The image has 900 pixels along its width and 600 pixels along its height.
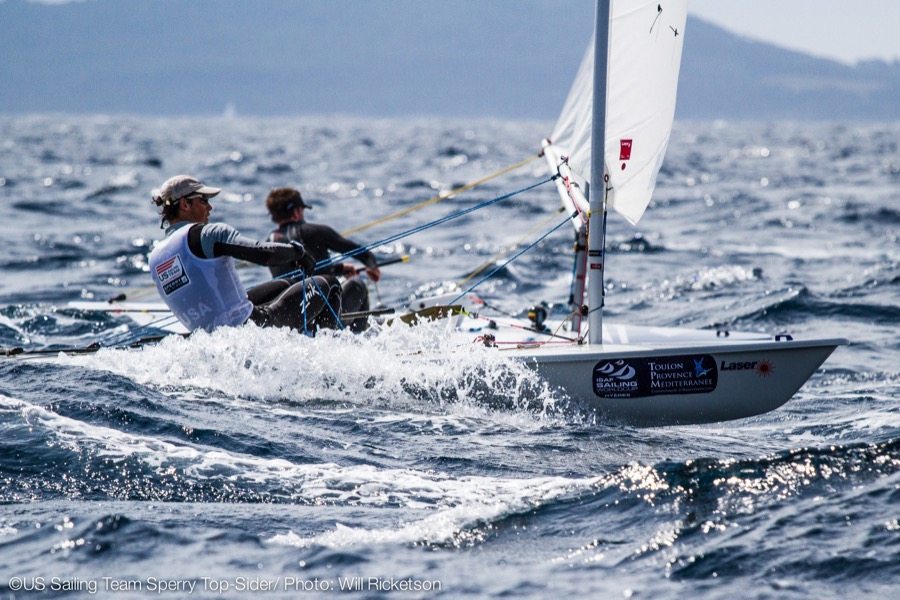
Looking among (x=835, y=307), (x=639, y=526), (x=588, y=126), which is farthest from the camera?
(x=835, y=307)

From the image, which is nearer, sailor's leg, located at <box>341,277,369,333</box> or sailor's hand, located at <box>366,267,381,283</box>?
sailor's leg, located at <box>341,277,369,333</box>

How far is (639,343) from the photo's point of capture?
6293 mm

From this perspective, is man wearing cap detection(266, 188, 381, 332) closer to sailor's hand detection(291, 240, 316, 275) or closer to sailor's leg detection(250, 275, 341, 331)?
sailor's leg detection(250, 275, 341, 331)

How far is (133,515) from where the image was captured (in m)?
4.36

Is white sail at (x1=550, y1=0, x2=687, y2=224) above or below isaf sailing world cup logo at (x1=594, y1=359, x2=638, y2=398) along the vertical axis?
above

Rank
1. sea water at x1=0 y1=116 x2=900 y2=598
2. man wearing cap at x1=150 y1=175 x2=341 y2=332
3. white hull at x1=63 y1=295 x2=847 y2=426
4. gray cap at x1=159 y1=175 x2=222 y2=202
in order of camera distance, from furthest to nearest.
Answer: gray cap at x1=159 y1=175 x2=222 y2=202 → man wearing cap at x1=150 y1=175 x2=341 y2=332 → white hull at x1=63 y1=295 x2=847 y2=426 → sea water at x1=0 y1=116 x2=900 y2=598

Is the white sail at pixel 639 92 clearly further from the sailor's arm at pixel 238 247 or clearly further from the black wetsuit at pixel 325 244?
the black wetsuit at pixel 325 244

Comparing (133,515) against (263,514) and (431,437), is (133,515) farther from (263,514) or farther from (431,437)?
(431,437)

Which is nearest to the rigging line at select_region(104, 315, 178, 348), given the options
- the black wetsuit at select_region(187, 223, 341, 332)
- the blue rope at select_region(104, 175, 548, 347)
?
the blue rope at select_region(104, 175, 548, 347)

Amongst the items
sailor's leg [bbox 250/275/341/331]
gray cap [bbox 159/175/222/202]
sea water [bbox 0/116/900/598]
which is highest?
gray cap [bbox 159/175/222/202]

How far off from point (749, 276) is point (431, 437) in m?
7.46

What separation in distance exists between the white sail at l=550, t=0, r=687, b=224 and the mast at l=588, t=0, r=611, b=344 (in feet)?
0.41

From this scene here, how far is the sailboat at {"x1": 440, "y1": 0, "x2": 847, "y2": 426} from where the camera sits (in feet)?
19.5

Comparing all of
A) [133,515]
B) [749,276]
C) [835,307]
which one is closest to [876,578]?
[133,515]
